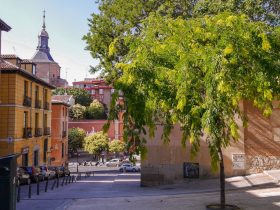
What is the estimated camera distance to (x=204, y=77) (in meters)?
8.90

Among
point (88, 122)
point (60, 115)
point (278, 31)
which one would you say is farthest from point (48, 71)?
point (278, 31)

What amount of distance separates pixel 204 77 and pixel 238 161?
872 cm

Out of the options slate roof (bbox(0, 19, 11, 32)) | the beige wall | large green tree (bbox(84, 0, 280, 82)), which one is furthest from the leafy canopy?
the beige wall

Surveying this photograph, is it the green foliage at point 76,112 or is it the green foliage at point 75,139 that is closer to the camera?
the green foliage at point 75,139

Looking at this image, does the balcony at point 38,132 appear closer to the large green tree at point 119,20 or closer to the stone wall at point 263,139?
the large green tree at point 119,20

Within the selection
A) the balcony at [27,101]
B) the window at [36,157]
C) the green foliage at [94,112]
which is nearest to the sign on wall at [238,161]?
the balcony at [27,101]

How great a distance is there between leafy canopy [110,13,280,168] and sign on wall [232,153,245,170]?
7236 millimetres

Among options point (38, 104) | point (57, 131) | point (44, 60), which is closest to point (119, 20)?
point (38, 104)

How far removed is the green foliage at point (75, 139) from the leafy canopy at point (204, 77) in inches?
2338

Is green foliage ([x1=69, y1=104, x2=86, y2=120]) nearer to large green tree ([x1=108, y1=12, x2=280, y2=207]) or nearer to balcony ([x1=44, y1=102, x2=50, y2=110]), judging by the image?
balcony ([x1=44, y1=102, x2=50, y2=110])

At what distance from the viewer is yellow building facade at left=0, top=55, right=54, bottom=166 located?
32750 millimetres

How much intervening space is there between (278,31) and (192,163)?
8.64m

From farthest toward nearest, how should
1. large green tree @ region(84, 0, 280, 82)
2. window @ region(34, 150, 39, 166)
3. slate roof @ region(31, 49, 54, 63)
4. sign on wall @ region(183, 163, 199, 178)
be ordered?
slate roof @ region(31, 49, 54, 63), window @ region(34, 150, 39, 166), large green tree @ region(84, 0, 280, 82), sign on wall @ region(183, 163, 199, 178)

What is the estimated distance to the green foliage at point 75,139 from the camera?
6738cm
